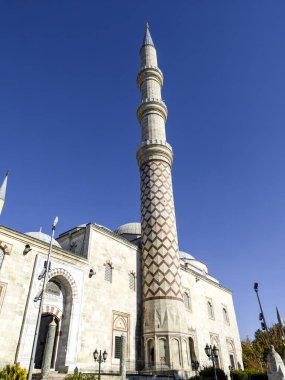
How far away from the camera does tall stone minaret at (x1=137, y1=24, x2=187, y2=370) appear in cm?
1534

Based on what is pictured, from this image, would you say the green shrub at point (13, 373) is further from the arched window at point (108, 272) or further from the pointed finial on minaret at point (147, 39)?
the pointed finial on minaret at point (147, 39)

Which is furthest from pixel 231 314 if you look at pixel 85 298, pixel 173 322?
pixel 85 298

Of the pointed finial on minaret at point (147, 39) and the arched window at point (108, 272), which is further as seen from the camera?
the pointed finial on minaret at point (147, 39)

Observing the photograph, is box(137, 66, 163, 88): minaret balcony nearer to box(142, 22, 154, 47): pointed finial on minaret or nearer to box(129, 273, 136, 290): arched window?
box(142, 22, 154, 47): pointed finial on minaret

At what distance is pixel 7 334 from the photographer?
11.1m

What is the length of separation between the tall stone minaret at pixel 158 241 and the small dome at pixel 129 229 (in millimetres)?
5020

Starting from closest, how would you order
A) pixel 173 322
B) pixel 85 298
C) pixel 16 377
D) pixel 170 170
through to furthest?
pixel 16 377 < pixel 85 298 < pixel 173 322 < pixel 170 170

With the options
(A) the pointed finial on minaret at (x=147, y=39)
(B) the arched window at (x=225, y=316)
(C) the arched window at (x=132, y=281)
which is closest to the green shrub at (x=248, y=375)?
(B) the arched window at (x=225, y=316)

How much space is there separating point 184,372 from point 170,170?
42.6 feet

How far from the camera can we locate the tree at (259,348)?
33219mm

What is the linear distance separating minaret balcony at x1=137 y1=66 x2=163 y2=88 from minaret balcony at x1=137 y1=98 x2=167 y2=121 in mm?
2705

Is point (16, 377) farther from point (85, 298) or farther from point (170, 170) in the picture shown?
point (170, 170)

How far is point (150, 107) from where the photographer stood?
23.2 meters

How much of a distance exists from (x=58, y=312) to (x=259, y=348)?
107ft
